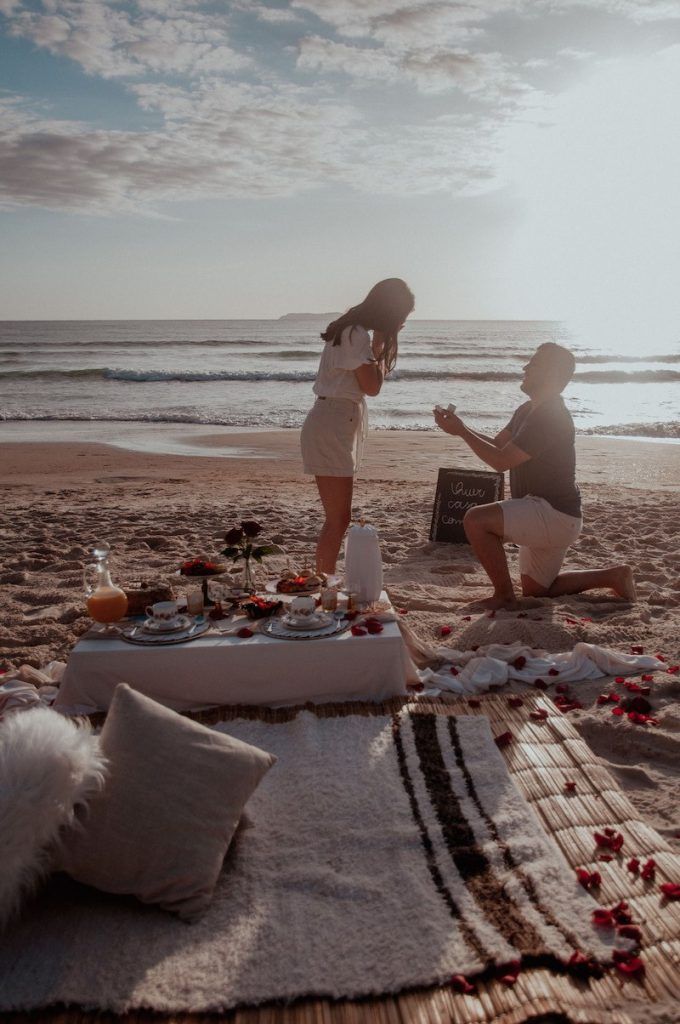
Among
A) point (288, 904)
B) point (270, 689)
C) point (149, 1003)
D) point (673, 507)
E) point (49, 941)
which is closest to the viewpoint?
point (149, 1003)

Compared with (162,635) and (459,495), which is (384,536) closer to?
(459,495)

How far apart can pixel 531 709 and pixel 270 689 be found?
3.10ft

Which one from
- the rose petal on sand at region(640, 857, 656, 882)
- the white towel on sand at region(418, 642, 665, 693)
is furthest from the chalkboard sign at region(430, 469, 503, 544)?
the rose petal on sand at region(640, 857, 656, 882)

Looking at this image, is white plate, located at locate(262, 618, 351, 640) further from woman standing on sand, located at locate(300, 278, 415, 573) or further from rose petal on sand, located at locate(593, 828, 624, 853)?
woman standing on sand, located at locate(300, 278, 415, 573)

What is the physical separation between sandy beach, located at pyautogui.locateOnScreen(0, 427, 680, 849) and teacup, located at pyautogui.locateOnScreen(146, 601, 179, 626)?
3.16 ft

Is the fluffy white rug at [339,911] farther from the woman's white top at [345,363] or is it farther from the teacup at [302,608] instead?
the woman's white top at [345,363]

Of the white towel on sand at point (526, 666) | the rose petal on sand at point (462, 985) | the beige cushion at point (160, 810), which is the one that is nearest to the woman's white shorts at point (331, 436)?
the white towel on sand at point (526, 666)

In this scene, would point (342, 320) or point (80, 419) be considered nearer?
point (342, 320)

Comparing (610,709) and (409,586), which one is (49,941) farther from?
(409,586)

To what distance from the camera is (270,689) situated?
9.39 feet

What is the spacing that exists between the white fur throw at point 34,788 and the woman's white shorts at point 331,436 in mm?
2469

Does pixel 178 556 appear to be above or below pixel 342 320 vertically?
below

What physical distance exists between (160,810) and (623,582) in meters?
3.20

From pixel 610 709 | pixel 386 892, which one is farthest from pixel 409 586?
pixel 386 892
